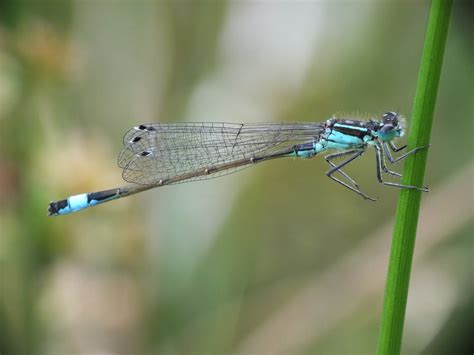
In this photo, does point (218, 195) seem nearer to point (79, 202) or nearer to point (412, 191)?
point (79, 202)

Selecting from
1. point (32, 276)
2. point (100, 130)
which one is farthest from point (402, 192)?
point (100, 130)

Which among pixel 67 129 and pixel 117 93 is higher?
pixel 117 93

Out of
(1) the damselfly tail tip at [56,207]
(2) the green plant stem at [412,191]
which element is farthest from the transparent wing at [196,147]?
(2) the green plant stem at [412,191]

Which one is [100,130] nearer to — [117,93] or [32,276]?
[117,93]

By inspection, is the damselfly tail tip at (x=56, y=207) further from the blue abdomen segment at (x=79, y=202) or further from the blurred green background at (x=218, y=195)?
the blurred green background at (x=218, y=195)

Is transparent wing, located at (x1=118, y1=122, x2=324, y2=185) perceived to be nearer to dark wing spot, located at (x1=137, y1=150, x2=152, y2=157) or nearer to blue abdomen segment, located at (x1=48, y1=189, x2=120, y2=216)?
dark wing spot, located at (x1=137, y1=150, x2=152, y2=157)

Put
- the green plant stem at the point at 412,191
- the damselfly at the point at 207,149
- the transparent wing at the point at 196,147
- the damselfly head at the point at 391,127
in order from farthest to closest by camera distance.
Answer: the transparent wing at the point at 196,147 < the damselfly at the point at 207,149 < the damselfly head at the point at 391,127 < the green plant stem at the point at 412,191
